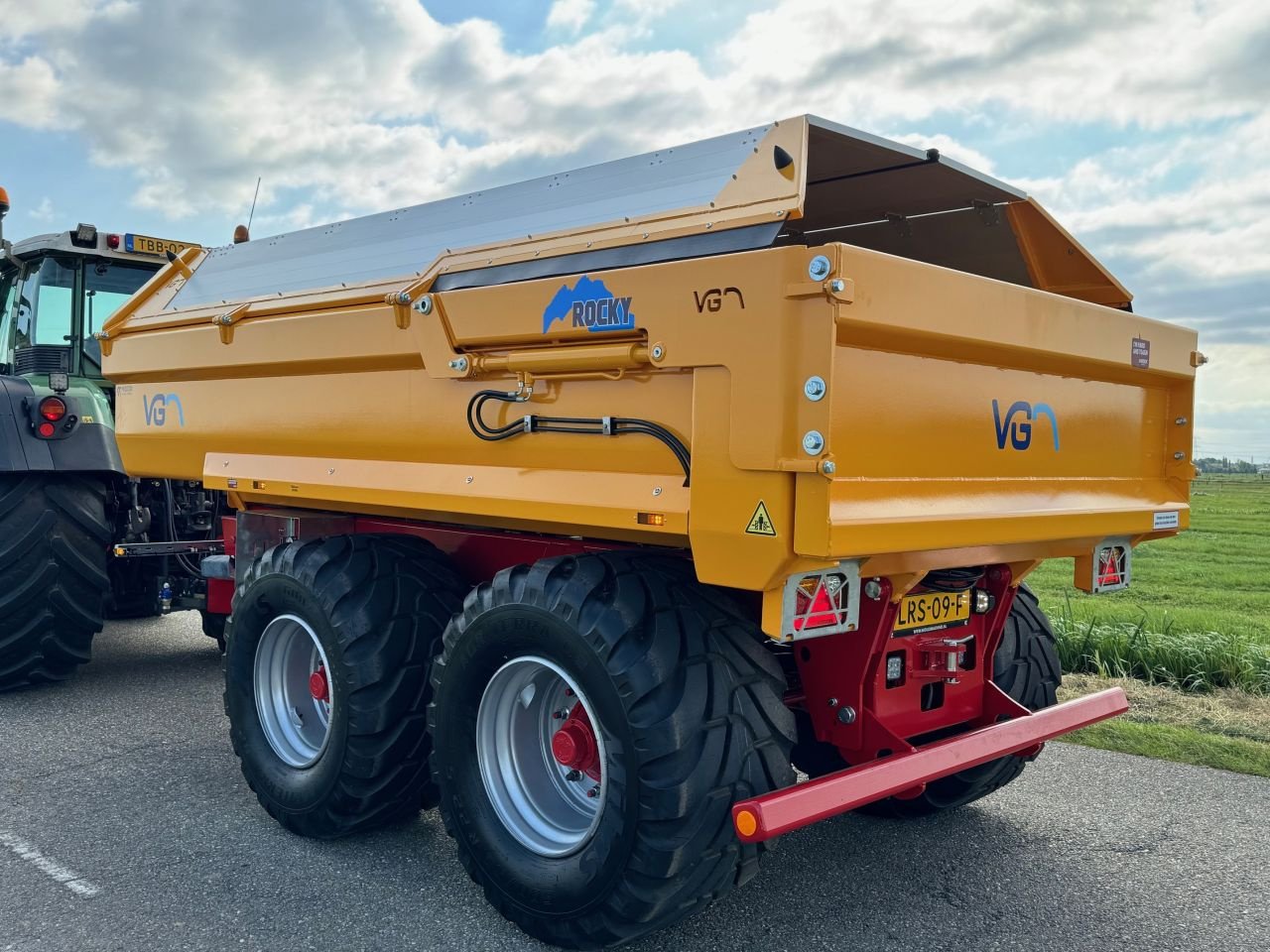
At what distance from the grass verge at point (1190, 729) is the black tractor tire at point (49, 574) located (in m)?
5.56

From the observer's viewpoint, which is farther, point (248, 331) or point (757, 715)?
point (248, 331)

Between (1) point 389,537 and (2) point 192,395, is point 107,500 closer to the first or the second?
(2) point 192,395

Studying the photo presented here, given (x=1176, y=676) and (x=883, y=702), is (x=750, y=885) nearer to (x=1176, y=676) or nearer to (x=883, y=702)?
(x=883, y=702)

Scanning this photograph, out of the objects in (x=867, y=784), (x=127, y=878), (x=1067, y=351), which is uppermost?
(x=1067, y=351)

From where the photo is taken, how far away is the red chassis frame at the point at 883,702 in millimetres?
2873

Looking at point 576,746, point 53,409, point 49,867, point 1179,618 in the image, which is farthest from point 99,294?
point 1179,618

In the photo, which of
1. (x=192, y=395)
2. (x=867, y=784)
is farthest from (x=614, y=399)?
(x=192, y=395)

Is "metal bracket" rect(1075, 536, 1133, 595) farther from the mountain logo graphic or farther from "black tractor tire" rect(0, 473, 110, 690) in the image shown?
"black tractor tire" rect(0, 473, 110, 690)

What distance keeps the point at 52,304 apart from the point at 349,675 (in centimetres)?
435

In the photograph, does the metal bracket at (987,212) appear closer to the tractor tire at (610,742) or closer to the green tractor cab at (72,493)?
the tractor tire at (610,742)

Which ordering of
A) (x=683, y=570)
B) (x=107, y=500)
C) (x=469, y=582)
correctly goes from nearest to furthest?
(x=683, y=570) < (x=469, y=582) < (x=107, y=500)

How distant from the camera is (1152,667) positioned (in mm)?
6656

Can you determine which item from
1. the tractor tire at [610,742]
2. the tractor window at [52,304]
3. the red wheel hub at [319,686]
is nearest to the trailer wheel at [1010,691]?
the tractor tire at [610,742]

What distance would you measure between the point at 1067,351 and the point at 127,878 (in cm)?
374
